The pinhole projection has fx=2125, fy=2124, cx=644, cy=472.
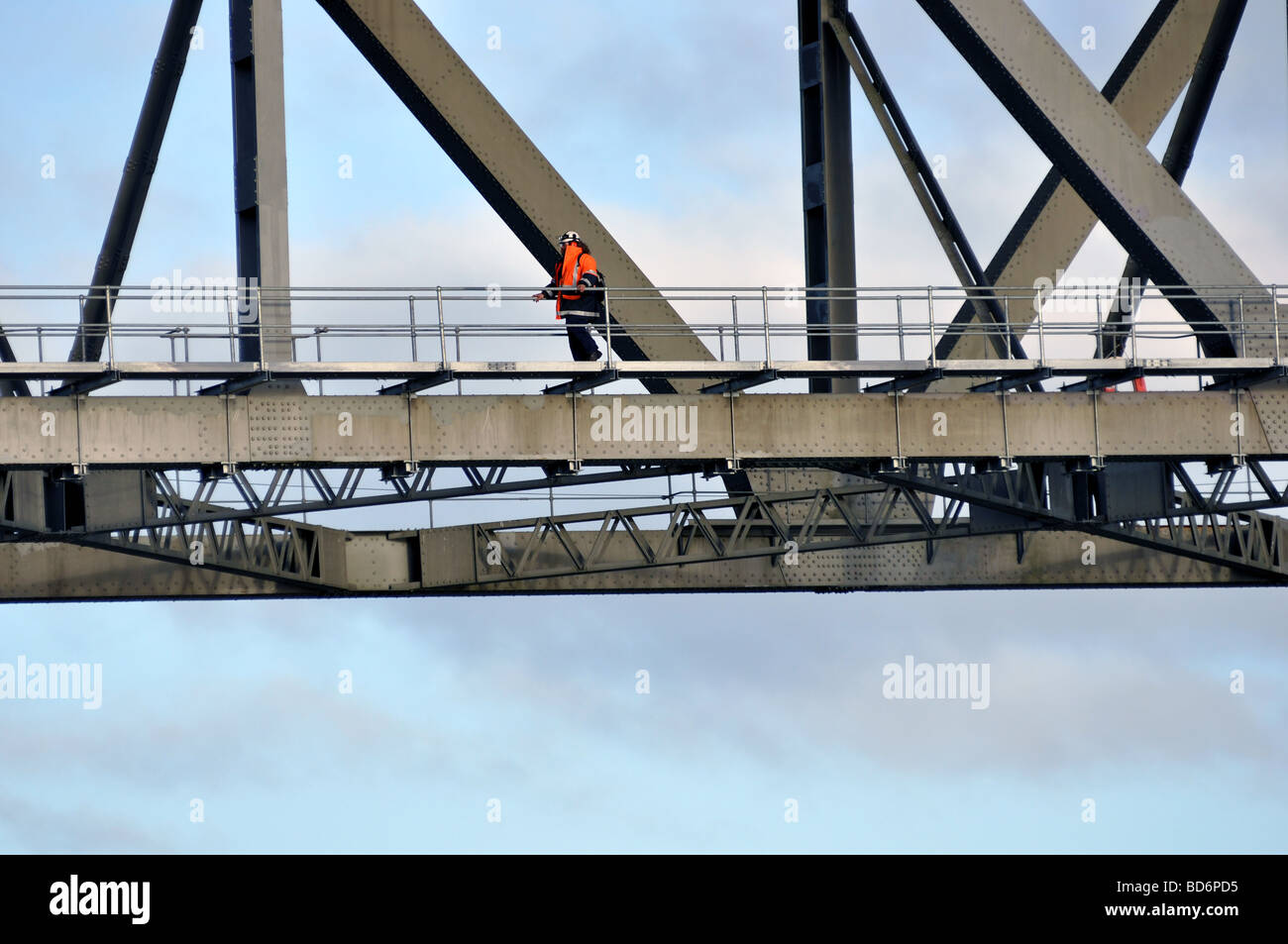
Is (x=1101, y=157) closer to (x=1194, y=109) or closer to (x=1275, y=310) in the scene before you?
(x=1275, y=310)

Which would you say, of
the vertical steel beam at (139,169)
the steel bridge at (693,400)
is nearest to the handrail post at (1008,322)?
the steel bridge at (693,400)

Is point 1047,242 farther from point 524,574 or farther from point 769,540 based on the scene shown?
point 524,574

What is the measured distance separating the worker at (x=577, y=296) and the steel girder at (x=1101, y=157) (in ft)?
18.2

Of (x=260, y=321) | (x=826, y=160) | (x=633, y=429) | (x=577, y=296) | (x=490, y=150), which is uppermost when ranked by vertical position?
(x=826, y=160)

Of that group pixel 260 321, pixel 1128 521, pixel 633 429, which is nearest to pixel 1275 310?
pixel 1128 521

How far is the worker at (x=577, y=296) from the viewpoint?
91.9 feet

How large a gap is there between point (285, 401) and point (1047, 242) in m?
13.1

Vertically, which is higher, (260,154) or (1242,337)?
(260,154)

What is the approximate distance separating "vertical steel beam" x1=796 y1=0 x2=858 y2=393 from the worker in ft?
18.9

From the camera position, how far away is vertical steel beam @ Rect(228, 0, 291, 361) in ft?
90.5

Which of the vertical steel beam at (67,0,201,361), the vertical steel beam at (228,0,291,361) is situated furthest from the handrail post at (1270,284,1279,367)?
the vertical steel beam at (67,0,201,361)

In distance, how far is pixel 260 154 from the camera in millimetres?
27750

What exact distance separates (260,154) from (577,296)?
4.54 m

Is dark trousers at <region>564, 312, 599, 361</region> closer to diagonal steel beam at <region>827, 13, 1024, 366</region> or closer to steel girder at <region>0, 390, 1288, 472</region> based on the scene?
steel girder at <region>0, 390, 1288, 472</region>
